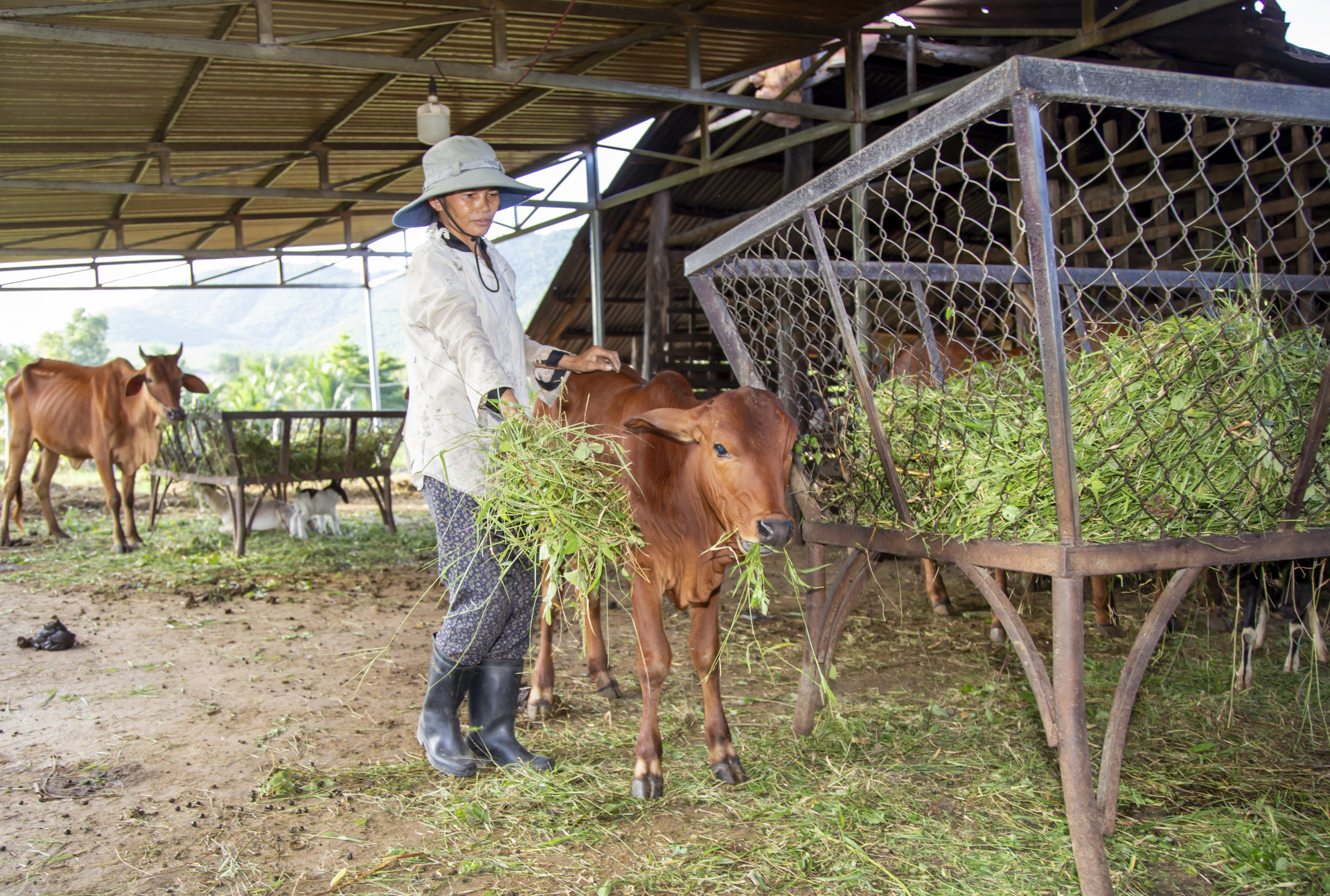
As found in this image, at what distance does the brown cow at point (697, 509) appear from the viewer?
291 centimetres

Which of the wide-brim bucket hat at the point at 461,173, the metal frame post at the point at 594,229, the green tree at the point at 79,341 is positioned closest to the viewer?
the wide-brim bucket hat at the point at 461,173

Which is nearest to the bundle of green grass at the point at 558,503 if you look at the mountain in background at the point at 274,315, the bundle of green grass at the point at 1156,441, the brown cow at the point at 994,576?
the bundle of green grass at the point at 1156,441

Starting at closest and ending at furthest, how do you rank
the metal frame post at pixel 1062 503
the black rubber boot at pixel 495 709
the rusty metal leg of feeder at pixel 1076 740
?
the metal frame post at pixel 1062 503 → the rusty metal leg of feeder at pixel 1076 740 → the black rubber boot at pixel 495 709

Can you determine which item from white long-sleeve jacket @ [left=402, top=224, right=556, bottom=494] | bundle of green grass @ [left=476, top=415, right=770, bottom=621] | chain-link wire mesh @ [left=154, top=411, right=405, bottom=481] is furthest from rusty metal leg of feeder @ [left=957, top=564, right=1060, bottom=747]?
chain-link wire mesh @ [left=154, top=411, right=405, bottom=481]

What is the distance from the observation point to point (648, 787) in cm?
309

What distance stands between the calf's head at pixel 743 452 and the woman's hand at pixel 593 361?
0.39 m

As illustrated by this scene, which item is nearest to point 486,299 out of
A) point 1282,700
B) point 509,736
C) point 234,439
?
point 509,736

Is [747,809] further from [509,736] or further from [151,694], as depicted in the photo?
[151,694]

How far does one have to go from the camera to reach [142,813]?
3.05 meters

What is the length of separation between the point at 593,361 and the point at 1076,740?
6.68 feet

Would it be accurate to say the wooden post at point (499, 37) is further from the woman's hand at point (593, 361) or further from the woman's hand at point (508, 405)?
the woman's hand at point (508, 405)

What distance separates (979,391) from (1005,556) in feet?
2.08

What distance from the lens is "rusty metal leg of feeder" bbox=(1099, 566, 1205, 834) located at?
239cm

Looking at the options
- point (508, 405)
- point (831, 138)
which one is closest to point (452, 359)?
point (508, 405)
